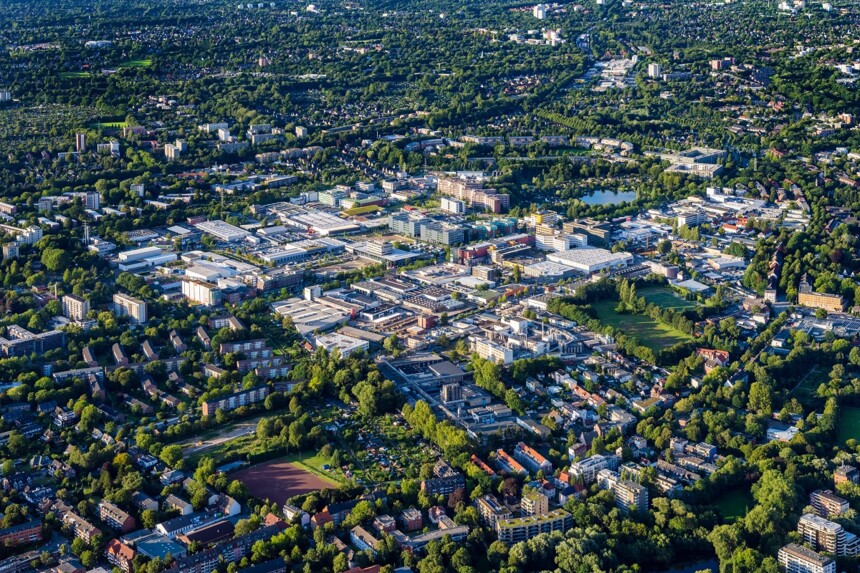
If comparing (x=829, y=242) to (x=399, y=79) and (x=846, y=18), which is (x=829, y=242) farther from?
(x=846, y=18)

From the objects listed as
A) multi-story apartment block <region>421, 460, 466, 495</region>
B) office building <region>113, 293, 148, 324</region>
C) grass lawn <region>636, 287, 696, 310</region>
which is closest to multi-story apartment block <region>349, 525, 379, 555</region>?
multi-story apartment block <region>421, 460, 466, 495</region>

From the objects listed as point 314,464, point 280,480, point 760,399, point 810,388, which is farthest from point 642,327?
point 280,480

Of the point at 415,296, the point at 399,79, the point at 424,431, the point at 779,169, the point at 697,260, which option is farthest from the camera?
the point at 399,79

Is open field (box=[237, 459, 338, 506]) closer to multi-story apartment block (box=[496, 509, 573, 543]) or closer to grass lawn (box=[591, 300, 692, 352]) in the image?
multi-story apartment block (box=[496, 509, 573, 543])

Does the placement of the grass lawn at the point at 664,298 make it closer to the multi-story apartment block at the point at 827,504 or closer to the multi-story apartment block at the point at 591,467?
the multi-story apartment block at the point at 591,467

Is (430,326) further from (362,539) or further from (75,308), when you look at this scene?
(362,539)

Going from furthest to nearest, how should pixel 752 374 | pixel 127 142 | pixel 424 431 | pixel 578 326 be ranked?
pixel 127 142 < pixel 578 326 < pixel 752 374 < pixel 424 431

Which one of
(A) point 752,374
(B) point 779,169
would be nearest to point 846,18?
(B) point 779,169
